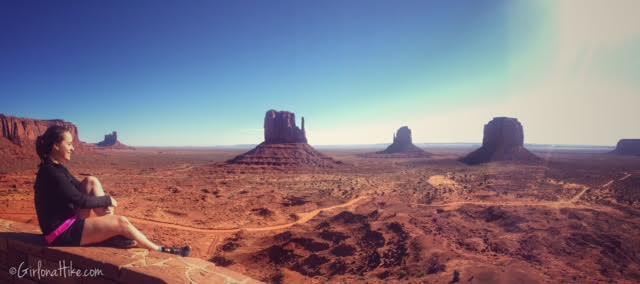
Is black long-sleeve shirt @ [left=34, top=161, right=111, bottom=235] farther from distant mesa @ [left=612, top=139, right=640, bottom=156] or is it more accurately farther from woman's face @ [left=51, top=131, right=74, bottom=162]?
distant mesa @ [left=612, top=139, right=640, bottom=156]

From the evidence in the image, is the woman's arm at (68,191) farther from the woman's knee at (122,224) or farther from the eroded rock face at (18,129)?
the eroded rock face at (18,129)

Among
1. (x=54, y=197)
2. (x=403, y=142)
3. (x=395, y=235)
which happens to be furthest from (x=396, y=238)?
(x=403, y=142)

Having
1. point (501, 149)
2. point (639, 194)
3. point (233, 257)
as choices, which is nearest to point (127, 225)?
point (233, 257)

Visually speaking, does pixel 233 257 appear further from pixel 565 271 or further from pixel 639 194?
pixel 639 194

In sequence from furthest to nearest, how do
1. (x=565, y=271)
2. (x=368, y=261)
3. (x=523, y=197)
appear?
1. (x=523, y=197)
2. (x=368, y=261)
3. (x=565, y=271)

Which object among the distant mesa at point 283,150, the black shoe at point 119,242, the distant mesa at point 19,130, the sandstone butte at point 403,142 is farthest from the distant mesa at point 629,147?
the distant mesa at point 19,130

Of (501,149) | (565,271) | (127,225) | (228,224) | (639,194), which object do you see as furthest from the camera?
(501,149)
